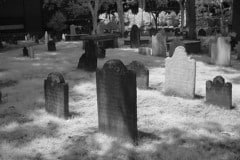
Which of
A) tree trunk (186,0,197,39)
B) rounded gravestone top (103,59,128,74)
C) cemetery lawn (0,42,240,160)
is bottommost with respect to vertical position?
cemetery lawn (0,42,240,160)

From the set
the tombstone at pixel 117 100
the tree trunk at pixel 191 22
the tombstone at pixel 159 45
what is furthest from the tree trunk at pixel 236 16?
the tombstone at pixel 117 100

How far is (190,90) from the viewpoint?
8289 mm

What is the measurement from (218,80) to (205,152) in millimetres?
2620

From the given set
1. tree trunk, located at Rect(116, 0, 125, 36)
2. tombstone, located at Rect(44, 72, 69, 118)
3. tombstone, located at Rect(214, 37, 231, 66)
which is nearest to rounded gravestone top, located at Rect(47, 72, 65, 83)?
tombstone, located at Rect(44, 72, 69, 118)

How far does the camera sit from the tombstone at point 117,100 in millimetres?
5555

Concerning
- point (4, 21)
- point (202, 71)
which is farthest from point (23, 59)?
point (4, 21)

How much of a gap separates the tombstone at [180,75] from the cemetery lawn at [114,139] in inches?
10.5

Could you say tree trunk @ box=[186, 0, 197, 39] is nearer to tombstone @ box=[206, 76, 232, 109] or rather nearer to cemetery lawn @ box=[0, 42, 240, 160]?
cemetery lawn @ box=[0, 42, 240, 160]

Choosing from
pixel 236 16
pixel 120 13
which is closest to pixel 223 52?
pixel 236 16

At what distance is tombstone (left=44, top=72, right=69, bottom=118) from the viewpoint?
6836 mm

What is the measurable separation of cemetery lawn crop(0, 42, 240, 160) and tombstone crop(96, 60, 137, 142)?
209 millimetres

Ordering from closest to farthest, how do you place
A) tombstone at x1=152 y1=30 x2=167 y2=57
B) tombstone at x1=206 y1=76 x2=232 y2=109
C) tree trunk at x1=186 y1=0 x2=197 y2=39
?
tombstone at x1=206 y1=76 x2=232 y2=109 < tombstone at x1=152 y1=30 x2=167 y2=57 < tree trunk at x1=186 y1=0 x2=197 y2=39

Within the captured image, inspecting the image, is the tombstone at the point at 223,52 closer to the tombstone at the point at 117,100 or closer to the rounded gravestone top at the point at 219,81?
the rounded gravestone top at the point at 219,81

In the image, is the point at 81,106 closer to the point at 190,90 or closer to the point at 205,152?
the point at 190,90
